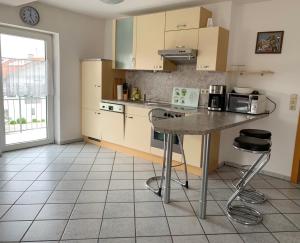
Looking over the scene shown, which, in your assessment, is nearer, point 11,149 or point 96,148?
point 11,149

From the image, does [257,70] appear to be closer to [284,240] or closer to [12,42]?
[284,240]

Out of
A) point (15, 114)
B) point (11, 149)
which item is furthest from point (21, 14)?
point (11, 149)

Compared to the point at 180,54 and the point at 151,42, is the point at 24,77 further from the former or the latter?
the point at 180,54

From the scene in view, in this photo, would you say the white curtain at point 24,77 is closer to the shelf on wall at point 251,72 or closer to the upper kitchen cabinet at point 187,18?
the upper kitchen cabinet at point 187,18

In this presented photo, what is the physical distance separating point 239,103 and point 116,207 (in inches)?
82.3

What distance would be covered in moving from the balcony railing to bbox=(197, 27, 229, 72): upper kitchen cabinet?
2907 millimetres

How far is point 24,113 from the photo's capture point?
437 centimetres

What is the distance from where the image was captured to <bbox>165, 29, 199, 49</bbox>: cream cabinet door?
138 inches

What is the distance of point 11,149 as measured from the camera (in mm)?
4145

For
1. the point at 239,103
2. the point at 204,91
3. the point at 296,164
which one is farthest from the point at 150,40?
the point at 296,164

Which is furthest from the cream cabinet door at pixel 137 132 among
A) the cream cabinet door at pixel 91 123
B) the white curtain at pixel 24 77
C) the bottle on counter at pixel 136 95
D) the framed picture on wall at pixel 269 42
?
the framed picture on wall at pixel 269 42

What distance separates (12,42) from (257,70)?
12.4 ft

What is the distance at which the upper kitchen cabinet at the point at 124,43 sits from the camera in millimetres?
4215

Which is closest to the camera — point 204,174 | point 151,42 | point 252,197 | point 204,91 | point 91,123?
point 204,174
